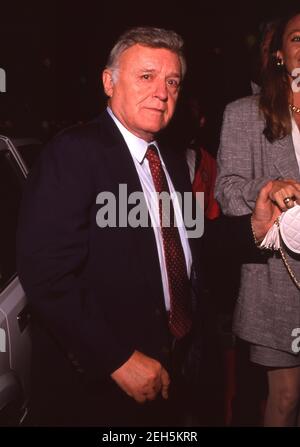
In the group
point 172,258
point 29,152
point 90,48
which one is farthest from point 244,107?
point 90,48

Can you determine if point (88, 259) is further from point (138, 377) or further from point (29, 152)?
point (29, 152)

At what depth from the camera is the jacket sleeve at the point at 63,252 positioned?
152 centimetres

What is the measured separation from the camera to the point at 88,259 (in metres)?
1.67

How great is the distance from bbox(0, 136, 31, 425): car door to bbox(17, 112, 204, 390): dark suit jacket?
268 millimetres

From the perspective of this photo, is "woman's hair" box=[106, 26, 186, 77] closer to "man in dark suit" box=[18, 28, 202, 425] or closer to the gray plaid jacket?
"man in dark suit" box=[18, 28, 202, 425]

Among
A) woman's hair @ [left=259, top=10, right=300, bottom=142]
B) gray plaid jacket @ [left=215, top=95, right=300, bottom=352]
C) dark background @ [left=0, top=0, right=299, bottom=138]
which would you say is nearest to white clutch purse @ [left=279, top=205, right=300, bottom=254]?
gray plaid jacket @ [left=215, top=95, right=300, bottom=352]

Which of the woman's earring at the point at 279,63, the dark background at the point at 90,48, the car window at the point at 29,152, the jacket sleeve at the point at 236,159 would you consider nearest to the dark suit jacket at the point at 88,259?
the jacket sleeve at the point at 236,159

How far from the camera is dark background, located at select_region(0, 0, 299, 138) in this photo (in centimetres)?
561

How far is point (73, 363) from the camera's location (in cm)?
174

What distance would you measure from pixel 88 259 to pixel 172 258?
37 cm

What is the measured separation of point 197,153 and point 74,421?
2.20 m

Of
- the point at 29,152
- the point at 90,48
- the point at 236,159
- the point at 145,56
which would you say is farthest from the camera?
the point at 90,48
